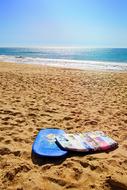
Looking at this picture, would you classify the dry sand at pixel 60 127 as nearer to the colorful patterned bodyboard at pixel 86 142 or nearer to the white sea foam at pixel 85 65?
the colorful patterned bodyboard at pixel 86 142

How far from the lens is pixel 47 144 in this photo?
3568 mm

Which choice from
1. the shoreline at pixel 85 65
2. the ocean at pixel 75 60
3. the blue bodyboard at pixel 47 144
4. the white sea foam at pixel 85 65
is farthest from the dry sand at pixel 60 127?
the ocean at pixel 75 60

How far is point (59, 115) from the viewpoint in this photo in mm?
5375

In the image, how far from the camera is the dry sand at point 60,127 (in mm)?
2705

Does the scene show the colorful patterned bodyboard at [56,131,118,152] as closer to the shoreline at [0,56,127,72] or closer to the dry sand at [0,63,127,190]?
the dry sand at [0,63,127,190]

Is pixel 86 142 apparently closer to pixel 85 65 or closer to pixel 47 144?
pixel 47 144

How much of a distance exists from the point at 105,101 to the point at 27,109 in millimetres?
2545

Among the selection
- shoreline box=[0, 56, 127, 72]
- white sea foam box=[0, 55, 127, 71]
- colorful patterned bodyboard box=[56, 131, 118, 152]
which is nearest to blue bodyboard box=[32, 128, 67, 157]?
colorful patterned bodyboard box=[56, 131, 118, 152]

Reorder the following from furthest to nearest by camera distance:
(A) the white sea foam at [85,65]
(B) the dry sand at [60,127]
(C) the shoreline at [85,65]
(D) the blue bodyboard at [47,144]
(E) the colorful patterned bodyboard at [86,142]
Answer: (A) the white sea foam at [85,65]
(C) the shoreline at [85,65]
(E) the colorful patterned bodyboard at [86,142]
(D) the blue bodyboard at [47,144]
(B) the dry sand at [60,127]

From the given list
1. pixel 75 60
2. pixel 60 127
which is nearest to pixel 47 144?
pixel 60 127

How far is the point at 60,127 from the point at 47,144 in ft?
3.47

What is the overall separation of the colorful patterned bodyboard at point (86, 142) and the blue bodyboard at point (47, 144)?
10 cm

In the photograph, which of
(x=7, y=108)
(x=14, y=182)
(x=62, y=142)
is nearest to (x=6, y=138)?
(x=62, y=142)

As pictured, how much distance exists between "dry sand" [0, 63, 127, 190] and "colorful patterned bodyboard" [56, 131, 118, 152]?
122 millimetres
